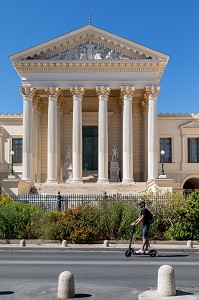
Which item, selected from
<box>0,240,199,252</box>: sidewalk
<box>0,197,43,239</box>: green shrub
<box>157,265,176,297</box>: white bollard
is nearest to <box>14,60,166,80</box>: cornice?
<box>0,197,43,239</box>: green shrub

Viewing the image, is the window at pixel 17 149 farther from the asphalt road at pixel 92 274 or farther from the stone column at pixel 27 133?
the asphalt road at pixel 92 274

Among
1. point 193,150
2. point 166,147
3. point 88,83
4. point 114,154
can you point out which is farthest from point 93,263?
point 193,150

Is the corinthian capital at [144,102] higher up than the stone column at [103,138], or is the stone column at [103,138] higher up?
the corinthian capital at [144,102]

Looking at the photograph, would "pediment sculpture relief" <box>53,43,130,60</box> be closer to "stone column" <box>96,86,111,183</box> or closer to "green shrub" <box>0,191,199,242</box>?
"stone column" <box>96,86,111,183</box>

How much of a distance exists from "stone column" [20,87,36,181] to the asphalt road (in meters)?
26.6

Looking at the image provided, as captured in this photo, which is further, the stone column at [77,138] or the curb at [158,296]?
the stone column at [77,138]

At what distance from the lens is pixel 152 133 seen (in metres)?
45.3

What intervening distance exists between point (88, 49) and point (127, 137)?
8353 millimetres

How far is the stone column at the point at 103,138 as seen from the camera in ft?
148

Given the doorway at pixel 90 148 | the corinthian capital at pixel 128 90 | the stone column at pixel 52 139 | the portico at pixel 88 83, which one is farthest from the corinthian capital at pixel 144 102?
the stone column at pixel 52 139

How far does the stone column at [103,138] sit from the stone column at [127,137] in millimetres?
1522

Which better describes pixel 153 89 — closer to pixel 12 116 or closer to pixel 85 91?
pixel 85 91

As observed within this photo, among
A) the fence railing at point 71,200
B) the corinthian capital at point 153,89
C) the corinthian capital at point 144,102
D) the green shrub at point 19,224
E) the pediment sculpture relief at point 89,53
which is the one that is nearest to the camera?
the green shrub at point 19,224

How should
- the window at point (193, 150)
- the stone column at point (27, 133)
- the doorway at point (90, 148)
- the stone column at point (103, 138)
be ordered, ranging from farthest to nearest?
the doorway at point (90, 148)
the window at point (193, 150)
the stone column at point (103, 138)
the stone column at point (27, 133)
